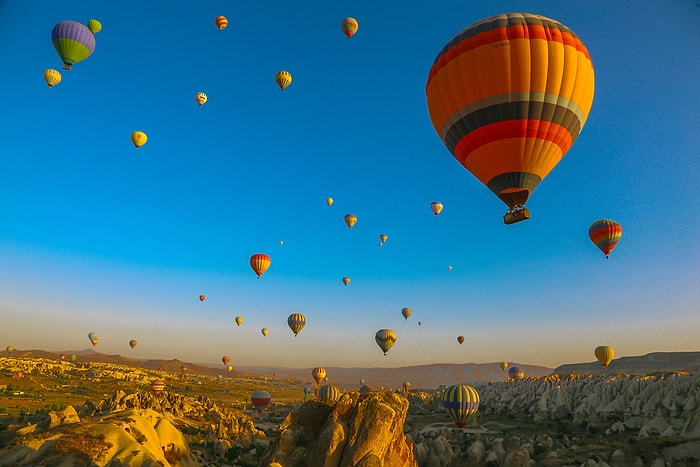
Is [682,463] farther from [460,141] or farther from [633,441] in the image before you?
[460,141]

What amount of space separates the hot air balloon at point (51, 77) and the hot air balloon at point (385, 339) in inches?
2460

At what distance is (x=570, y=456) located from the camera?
4716 centimetres

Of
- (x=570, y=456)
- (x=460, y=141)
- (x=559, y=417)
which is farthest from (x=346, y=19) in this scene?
(x=559, y=417)

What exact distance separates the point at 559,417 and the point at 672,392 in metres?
25.4

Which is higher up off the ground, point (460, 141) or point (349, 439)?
point (460, 141)

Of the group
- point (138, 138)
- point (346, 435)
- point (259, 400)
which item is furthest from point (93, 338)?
point (346, 435)

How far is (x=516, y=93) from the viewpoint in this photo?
87.5ft

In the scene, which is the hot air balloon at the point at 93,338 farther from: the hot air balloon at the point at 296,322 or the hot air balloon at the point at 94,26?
the hot air balloon at the point at 94,26

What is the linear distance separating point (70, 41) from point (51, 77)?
1188 cm

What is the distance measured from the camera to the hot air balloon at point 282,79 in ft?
199

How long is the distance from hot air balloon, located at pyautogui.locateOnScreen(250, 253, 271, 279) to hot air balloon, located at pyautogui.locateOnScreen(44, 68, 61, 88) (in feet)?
121

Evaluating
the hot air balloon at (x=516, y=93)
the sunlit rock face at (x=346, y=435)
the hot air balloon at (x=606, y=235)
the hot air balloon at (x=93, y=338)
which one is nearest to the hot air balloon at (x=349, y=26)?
the hot air balloon at (x=516, y=93)

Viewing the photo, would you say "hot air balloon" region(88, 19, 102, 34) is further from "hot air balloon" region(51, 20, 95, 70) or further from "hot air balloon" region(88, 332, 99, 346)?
"hot air balloon" region(88, 332, 99, 346)

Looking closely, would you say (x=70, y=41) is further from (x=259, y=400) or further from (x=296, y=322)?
(x=259, y=400)
